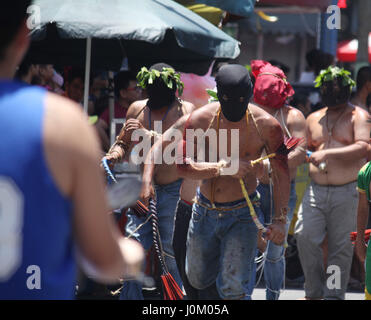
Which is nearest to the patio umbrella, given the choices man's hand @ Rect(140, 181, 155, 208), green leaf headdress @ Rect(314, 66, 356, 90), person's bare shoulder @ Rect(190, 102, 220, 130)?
green leaf headdress @ Rect(314, 66, 356, 90)

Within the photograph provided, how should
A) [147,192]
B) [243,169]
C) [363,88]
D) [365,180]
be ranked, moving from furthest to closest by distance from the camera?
1. [363,88]
2. [147,192]
3. [243,169]
4. [365,180]

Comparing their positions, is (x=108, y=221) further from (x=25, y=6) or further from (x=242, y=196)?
(x=242, y=196)

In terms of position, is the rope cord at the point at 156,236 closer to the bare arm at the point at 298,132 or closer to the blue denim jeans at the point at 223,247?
the blue denim jeans at the point at 223,247

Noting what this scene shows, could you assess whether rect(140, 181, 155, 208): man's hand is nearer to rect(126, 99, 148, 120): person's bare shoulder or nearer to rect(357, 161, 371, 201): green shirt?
rect(126, 99, 148, 120): person's bare shoulder

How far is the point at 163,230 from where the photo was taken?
6.43 meters

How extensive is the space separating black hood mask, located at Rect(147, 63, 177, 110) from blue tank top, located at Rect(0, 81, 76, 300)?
4.50 meters

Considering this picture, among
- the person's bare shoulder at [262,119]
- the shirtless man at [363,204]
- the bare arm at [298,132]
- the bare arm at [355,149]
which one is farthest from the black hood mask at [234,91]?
the bare arm at [355,149]

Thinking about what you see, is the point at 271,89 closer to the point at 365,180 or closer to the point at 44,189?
the point at 365,180

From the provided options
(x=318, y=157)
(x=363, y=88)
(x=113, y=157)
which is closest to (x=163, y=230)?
(x=113, y=157)

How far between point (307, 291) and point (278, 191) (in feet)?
6.96

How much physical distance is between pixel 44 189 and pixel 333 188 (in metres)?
5.57

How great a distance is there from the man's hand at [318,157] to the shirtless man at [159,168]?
1284mm

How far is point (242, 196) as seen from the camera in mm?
5461
